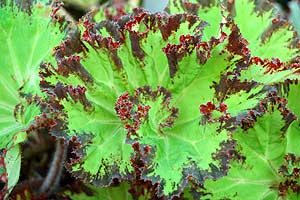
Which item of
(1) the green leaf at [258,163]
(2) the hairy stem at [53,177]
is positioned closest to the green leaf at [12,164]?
(2) the hairy stem at [53,177]

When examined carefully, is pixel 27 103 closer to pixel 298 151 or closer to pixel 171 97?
pixel 171 97

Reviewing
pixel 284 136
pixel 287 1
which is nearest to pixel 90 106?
pixel 284 136

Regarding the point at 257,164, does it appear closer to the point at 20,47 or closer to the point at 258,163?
the point at 258,163

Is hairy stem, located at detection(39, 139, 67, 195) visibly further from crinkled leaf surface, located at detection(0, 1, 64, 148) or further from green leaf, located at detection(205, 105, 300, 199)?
green leaf, located at detection(205, 105, 300, 199)

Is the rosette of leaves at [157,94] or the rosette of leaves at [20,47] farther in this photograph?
the rosette of leaves at [20,47]

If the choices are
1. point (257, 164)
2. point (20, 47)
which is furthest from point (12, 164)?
point (257, 164)

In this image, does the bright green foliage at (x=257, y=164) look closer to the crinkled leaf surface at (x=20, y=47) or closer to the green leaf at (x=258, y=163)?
the green leaf at (x=258, y=163)
